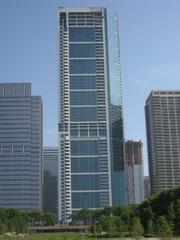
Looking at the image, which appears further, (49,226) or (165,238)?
(49,226)

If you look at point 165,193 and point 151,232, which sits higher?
point 165,193

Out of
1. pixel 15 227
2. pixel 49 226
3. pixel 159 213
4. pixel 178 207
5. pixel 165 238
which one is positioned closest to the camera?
pixel 165 238

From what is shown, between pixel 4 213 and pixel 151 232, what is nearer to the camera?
pixel 151 232

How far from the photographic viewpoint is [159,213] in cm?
11281

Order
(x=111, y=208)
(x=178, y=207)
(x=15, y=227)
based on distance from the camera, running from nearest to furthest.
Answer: (x=178, y=207) < (x=15, y=227) < (x=111, y=208)

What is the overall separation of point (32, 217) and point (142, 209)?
8517 cm

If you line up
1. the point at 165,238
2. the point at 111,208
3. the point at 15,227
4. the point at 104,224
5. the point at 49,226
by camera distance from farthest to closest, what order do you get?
the point at 49,226 < the point at 111,208 < the point at 15,227 < the point at 104,224 < the point at 165,238

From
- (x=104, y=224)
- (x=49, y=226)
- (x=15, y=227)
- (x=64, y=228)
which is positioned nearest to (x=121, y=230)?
(x=104, y=224)

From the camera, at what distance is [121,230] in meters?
101

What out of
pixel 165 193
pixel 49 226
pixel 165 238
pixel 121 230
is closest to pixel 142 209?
pixel 165 193

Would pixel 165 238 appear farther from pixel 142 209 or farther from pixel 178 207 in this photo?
pixel 142 209

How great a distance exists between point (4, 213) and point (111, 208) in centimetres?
4123

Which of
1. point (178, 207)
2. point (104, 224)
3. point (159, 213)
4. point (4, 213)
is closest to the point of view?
point (178, 207)

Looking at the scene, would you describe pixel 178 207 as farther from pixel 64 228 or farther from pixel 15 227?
pixel 64 228
